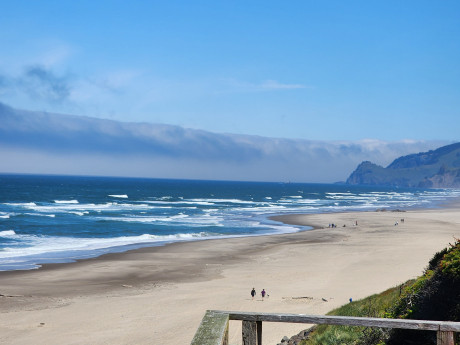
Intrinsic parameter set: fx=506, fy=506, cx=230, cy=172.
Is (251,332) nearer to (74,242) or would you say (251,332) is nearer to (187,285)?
(187,285)

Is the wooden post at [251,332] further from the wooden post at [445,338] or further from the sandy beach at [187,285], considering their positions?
the sandy beach at [187,285]

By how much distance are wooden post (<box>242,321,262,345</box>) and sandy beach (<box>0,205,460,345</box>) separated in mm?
11551

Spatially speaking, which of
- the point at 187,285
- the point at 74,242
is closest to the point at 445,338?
the point at 187,285

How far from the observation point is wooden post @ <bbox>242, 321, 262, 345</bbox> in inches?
180

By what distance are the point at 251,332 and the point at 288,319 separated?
0.36 meters

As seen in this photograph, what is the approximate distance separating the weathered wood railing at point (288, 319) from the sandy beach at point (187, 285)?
11.6m

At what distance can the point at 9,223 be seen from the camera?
53312mm

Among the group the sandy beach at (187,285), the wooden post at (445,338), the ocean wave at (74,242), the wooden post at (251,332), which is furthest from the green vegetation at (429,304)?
the ocean wave at (74,242)

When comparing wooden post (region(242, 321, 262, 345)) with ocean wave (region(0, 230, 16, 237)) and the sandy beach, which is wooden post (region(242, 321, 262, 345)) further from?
ocean wave (region(0, 230, 16, 237))

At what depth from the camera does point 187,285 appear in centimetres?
2683

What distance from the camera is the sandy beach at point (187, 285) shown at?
18.6 metres

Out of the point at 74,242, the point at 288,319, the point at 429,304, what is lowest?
the point at 74,242

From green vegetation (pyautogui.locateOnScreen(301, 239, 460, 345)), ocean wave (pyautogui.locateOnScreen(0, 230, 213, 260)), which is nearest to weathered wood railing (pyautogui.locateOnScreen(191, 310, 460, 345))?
green vegetation (pyautogui.locateOnScreen(301, 239, 460, 345))

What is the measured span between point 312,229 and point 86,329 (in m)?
40.7
